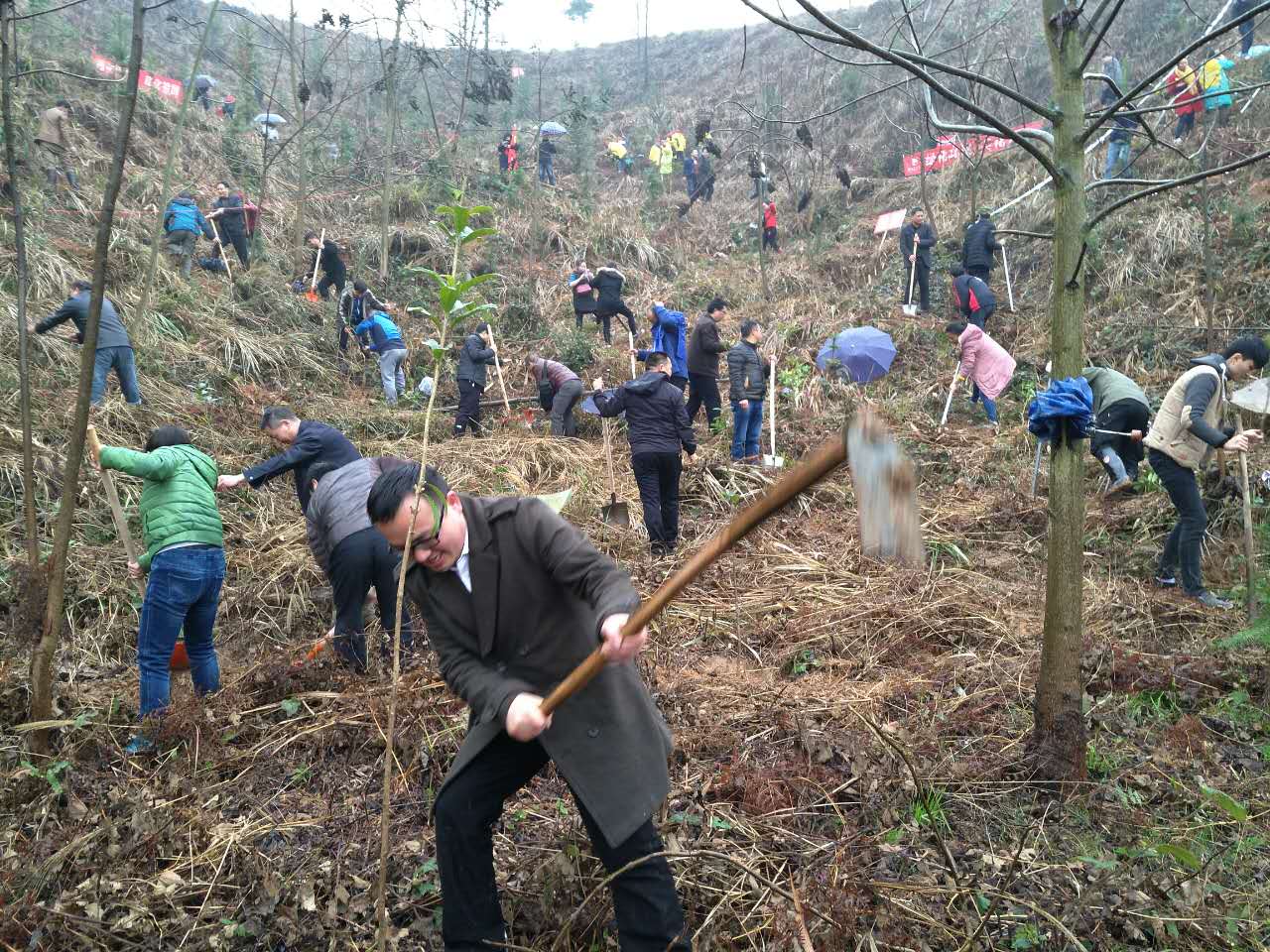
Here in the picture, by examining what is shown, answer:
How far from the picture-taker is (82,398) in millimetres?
3355

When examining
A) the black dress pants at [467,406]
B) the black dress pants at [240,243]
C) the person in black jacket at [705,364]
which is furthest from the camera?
the black dress pants at [240,243]

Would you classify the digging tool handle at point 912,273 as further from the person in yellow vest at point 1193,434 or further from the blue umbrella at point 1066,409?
the blue umbrella at point 1066,409

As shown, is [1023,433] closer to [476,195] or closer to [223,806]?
[223,806]

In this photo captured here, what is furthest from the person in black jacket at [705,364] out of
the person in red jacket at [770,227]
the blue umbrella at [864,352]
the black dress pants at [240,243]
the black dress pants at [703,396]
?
the black dress pants at [240,243]

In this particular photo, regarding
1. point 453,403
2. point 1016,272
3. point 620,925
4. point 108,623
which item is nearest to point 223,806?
point 620,925

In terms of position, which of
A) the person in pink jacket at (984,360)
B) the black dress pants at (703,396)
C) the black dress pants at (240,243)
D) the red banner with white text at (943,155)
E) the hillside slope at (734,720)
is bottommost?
the hillside slope at (734,720)

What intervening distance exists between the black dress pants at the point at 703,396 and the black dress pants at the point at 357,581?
5.34m

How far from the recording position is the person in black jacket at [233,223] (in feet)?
Answer: 43.3

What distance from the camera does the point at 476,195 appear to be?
1884cm

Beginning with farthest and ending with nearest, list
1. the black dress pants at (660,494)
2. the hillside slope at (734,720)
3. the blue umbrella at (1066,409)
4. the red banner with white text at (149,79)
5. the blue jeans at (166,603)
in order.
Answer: the red banner with white text at (149,79), the black dress pants at (660,494), the blue jeans at (166,603), the blue umbrella at (1066,409), the hillside slope at (734,720)

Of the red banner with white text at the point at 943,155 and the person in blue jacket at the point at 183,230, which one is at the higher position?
the red banner with white text at the point at 943,155

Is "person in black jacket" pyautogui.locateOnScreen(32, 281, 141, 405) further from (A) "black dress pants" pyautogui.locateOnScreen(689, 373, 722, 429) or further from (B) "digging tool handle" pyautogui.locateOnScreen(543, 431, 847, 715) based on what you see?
(B) "digging tool handle" pyautogui.locateOnScreen(543, 431, 847, 715)

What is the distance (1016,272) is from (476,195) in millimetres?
11957

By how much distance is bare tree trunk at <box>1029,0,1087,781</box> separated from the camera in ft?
10.1
